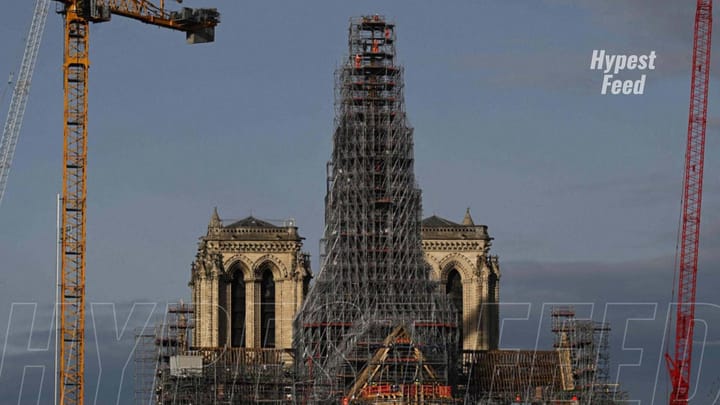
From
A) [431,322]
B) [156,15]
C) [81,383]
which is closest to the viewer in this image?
[81,383]

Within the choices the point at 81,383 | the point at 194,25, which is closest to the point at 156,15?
the point at 194,25

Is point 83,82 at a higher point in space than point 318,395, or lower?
higher

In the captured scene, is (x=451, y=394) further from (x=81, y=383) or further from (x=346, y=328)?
(x=81, y=383)

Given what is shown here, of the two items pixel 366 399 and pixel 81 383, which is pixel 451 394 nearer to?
pixel 366 399

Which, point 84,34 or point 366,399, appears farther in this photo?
point 366,399

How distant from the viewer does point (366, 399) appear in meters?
191

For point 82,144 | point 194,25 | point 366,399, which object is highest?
point 194,25

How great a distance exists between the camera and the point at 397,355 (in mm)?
193000

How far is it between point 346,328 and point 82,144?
35.6 meters

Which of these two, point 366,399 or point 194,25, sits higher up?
point 194,25

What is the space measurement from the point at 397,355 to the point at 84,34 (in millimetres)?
40914

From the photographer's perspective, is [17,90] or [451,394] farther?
[451,394]

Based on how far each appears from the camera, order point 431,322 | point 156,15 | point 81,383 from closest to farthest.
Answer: point 81,383
point 156,15
point 431,322

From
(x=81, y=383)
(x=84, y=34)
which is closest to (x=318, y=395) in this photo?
(x=81, y=383)
